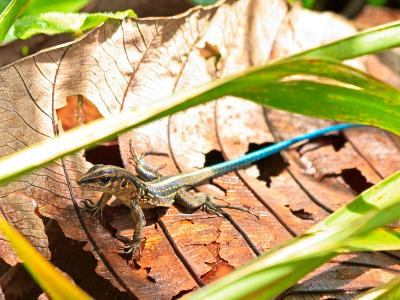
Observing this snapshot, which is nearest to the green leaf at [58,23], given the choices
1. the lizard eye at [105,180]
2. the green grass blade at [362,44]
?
the lizard eye at [105,180]

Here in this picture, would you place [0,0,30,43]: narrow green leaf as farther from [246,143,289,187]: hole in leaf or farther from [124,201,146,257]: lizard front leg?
[246,143,289,187]: hole in leaf

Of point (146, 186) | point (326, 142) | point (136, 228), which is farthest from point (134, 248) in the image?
point (326, 142)

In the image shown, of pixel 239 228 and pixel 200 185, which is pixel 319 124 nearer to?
pixel 200 185

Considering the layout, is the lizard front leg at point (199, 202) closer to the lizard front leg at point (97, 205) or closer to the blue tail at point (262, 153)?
the blue tail at point (262, 153)

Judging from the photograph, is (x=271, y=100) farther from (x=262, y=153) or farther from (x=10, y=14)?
(x=262, y=153)

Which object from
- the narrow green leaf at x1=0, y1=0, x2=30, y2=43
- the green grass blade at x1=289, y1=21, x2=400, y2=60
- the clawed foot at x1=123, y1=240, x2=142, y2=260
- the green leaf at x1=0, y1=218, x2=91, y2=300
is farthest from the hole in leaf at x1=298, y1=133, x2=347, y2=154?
the green leaf at x1=0, y1=218, x2=91, y2=300
